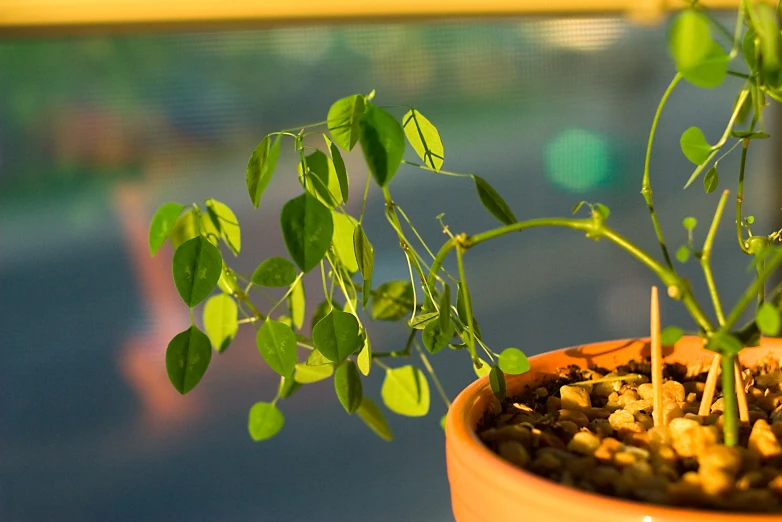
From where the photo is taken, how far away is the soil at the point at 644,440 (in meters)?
0.32

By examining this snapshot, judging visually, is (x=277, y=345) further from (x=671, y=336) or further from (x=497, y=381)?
(x=671, y=336)

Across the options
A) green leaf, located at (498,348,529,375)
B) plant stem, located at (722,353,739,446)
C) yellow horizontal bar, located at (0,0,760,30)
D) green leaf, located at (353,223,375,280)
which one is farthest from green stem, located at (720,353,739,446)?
yellow horizontal bar, located at (0,0,760,30)

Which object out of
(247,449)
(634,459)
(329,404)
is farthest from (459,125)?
(634,459)

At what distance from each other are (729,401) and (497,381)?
138 millimetres

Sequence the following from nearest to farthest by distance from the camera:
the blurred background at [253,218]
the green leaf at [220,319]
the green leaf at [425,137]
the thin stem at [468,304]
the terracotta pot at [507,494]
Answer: the terracotta pot at [507,494]
the thin stem at [468,304]
the green leaf at [425,137]
the green leaf at [220,319]
the blurred background at [253,218]

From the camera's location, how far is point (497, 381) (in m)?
0.44

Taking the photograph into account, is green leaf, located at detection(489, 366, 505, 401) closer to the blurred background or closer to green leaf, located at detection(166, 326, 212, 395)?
green leaf, located at detection(166, 326, 212, 395)

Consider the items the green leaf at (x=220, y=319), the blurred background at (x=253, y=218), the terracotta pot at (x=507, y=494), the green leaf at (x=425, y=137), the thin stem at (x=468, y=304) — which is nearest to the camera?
the terracotta pot at (x=507, y=494)

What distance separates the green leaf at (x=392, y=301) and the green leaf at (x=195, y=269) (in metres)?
0.20

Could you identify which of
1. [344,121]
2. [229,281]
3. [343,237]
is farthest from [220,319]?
[344,121]

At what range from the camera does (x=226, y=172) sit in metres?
0.85

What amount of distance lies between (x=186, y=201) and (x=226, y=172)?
0.20 ft

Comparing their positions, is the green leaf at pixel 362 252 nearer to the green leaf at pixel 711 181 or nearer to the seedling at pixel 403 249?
the seedling at pixel 403 249

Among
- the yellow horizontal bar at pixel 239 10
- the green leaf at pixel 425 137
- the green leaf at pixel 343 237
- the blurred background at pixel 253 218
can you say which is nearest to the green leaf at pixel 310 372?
the green leaf at pixel 343 237
